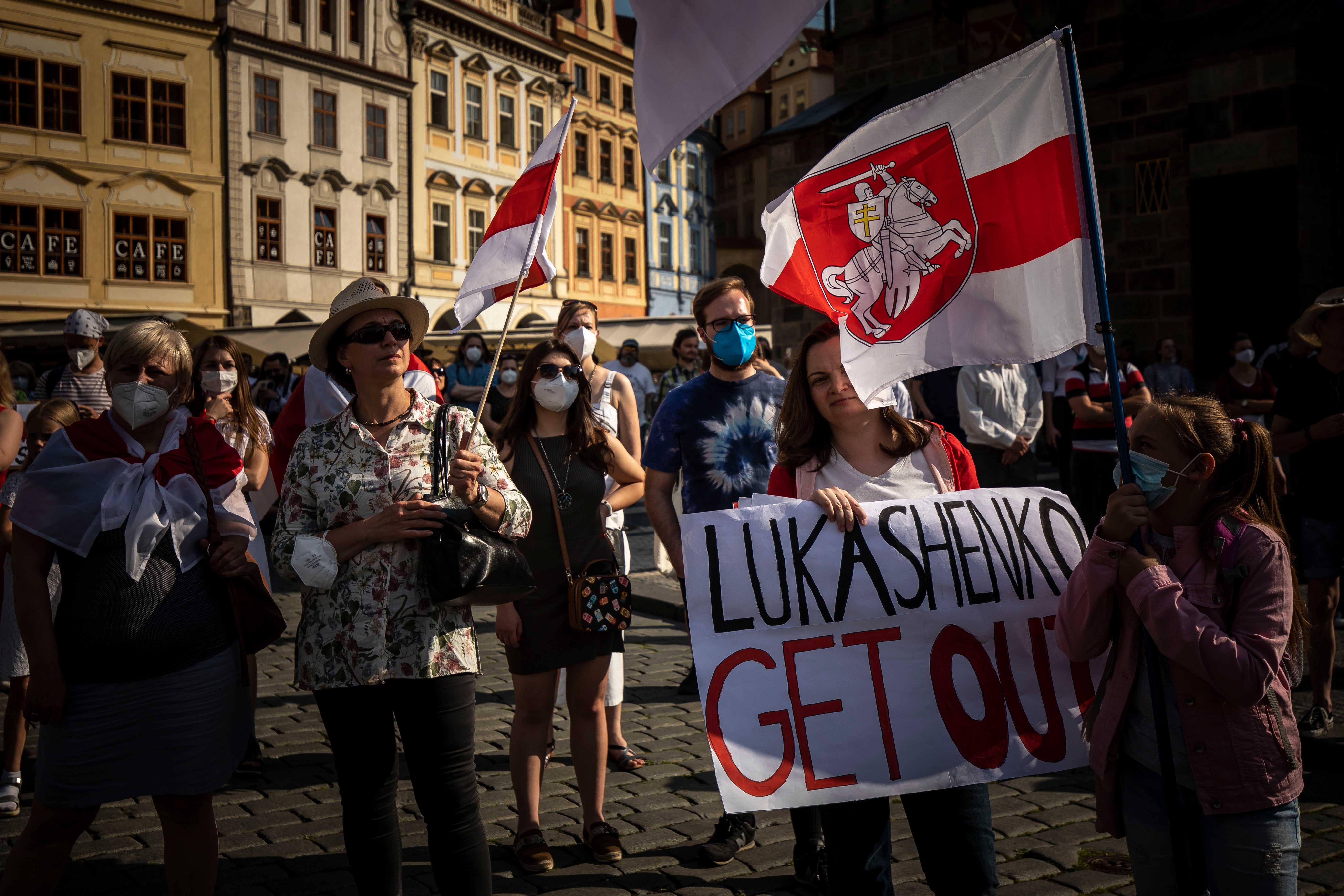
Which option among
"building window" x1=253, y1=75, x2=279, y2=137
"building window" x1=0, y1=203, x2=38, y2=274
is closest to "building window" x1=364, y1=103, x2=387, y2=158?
"building window" x1=253, y1=75, x2=279, y2=137

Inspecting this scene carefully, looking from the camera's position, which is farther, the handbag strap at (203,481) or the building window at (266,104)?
the building window at (266,104)

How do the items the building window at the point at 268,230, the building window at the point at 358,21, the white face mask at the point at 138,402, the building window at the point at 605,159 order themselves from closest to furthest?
the white face mask at the point at 138,402 < the building window at the point at 268,230 < the building window at the point at 358,21 < the building window at the point at 605,159

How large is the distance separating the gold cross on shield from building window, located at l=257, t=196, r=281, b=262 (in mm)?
34754

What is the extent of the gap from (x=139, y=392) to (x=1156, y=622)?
2.77 m

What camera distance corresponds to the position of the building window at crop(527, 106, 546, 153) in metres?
44.9

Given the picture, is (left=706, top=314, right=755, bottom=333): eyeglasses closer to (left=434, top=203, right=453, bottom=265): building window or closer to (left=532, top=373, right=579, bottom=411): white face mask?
(left=532, top=373, right=579, bottom=411): white face mask

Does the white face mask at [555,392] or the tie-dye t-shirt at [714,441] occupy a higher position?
the white face mask at [555,392]

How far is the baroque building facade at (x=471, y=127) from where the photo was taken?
131 ft

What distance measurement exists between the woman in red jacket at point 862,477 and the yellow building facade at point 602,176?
140 feet

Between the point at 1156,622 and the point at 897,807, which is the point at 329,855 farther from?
the point at 1156,622

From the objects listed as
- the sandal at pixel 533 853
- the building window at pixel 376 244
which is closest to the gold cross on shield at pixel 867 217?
the sandal at pixel 533 853

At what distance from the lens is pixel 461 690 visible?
10.7ft

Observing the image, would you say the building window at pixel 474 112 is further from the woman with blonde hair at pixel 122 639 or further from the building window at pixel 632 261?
the woman with blonde hair at pixel 122 639

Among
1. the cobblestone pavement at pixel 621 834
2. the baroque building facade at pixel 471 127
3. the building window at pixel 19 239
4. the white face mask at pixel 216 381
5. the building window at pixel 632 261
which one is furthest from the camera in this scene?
the building window at pixel 632 261
